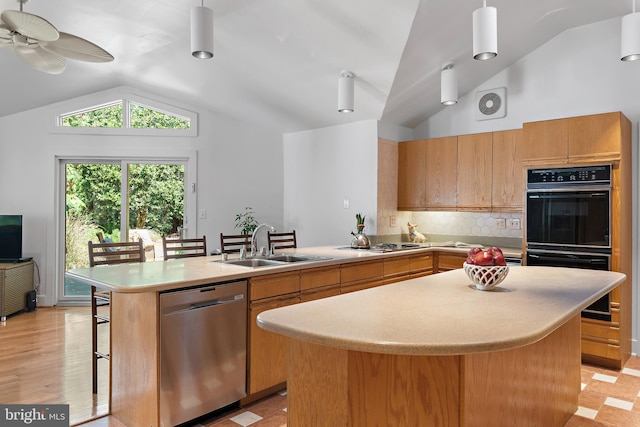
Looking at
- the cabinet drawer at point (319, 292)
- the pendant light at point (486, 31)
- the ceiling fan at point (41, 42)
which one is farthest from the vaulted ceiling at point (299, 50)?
the cabinet drawer at point (319, 292)

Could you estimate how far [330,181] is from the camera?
5.27 m

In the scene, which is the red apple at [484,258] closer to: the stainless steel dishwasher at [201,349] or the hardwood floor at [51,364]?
the stainless steel dishwasher at [201,349]

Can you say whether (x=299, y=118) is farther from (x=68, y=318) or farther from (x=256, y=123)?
(x=68, y=318)

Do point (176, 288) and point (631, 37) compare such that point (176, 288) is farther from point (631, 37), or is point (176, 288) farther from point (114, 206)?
point (114, 206)

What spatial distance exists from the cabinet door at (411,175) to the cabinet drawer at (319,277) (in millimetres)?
1900

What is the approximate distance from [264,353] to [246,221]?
313 centimetres

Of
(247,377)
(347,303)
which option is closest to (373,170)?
(247,377)

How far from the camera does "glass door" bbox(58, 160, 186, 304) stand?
5.61 meters

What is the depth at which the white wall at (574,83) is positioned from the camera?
3.86 metres

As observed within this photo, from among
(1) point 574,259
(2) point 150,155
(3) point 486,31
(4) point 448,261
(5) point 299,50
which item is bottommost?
(4) point 448,261

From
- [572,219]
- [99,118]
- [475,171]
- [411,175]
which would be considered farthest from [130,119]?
[572,219]

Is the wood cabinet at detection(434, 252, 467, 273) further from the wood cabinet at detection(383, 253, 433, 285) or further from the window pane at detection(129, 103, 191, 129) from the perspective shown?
the window pane at detection(129, 103, 191, 129)

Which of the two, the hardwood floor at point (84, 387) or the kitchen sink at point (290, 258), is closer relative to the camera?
the hardwood floor at point (84, 387)

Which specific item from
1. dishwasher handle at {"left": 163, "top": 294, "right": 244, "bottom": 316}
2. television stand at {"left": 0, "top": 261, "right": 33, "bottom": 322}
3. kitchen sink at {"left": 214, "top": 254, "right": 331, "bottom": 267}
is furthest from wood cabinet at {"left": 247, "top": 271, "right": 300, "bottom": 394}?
television stand at {"left": 0, "top": 261, "right": 33, "bottom": 322}
